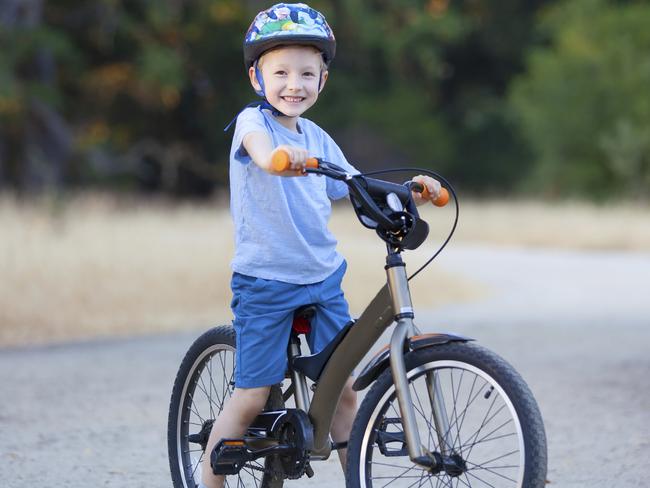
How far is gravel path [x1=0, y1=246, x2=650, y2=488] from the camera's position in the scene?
5.68m

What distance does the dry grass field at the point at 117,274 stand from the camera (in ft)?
39.0

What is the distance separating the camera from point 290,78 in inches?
165

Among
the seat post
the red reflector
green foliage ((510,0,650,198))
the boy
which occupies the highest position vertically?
green foliage ((510,0,650,198))

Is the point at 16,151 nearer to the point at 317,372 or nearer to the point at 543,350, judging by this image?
the point at 543,350

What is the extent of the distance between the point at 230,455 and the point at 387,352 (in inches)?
29.7

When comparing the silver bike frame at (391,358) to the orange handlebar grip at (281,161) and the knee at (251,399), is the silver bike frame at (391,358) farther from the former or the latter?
the orange handlebar grip at (281,161)

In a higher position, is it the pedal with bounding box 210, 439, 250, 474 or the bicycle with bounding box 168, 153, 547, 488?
the bicycle with bounding box 168, 153, 547, 488

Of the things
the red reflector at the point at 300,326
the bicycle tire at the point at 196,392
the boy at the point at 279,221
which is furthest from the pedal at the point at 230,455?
the red reflector at the point at 300,326

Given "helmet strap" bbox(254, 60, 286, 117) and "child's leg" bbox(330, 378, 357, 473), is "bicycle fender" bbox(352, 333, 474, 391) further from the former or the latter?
"helmet strap" bbox(254, 60, 286, 117)

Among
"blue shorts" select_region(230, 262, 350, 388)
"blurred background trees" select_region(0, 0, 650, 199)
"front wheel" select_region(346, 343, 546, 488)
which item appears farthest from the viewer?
"blurred background trees" select_region(0, 0, 650, 199)

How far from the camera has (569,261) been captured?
1906 centimetres

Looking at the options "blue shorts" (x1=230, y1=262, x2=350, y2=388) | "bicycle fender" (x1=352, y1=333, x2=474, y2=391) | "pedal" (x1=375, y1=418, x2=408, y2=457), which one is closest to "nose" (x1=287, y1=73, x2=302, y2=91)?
"blue shorts" (x1=230, y1=262, x2=350, y2=388)

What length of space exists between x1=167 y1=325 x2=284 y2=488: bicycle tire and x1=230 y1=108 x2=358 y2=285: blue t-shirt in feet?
1.51

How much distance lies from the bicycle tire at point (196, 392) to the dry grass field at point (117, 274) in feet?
21.0
